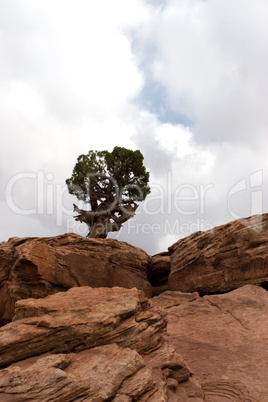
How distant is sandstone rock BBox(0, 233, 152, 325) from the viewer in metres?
18.6

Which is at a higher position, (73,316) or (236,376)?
(73,316)

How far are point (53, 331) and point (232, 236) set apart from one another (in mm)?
14892

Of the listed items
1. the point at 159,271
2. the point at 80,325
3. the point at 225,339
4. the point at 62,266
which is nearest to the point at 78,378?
the point at 80,325

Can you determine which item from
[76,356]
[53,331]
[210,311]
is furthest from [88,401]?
[210,311]

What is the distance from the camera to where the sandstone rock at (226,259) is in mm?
17844

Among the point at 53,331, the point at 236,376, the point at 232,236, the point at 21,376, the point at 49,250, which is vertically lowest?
the point at 236,376

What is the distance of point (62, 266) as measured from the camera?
20.0 metres

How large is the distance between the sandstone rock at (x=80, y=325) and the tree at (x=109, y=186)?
23335 mm

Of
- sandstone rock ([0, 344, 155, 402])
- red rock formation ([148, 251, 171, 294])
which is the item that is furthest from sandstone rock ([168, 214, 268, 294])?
sandstone rock ([0, 344, 155, 402])

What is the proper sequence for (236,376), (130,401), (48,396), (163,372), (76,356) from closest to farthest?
(48,396), (130,401), (76,356), (163,372), (236,376)

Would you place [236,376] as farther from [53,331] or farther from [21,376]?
[21,376]

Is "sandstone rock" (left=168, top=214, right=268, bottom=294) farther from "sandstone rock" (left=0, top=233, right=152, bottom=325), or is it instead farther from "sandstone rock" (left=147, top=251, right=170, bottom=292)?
Result: "sandstone rock" (left=0, top=233, right=152, bottom=325)

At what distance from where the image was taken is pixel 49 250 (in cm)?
2000

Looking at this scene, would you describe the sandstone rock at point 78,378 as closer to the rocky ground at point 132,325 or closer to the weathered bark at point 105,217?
the rocky ground at point 132,325
